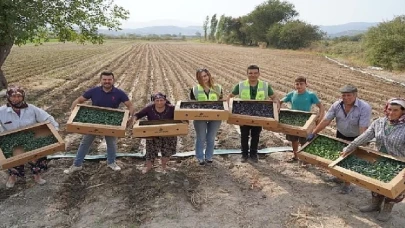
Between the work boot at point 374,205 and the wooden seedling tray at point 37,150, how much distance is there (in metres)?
4.20

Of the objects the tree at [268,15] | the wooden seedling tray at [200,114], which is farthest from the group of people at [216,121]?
the tree at [268,15]

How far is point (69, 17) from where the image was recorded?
1411 centimetres

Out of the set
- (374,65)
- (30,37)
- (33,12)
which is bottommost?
(374,65)

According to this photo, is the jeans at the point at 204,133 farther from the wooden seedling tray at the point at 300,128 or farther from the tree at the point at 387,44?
the tree at the point at 387,44

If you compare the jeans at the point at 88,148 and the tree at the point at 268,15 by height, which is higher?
the tree at the point at 268,15

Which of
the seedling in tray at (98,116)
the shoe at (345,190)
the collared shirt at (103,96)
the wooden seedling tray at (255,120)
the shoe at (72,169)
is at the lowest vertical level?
the shoe at (345,190)

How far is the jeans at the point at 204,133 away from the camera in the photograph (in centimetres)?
581

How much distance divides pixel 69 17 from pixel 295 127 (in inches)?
454

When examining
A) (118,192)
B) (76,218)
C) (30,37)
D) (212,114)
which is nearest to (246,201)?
(212,114)

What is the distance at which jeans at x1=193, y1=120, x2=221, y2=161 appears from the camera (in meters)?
5.81

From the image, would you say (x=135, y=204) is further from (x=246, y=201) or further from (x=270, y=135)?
(x=270, y=135)

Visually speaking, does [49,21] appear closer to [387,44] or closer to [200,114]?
[200,114]

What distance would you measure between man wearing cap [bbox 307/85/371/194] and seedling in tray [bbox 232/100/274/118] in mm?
805

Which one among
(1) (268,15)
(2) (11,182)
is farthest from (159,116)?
(1) (268,15)
